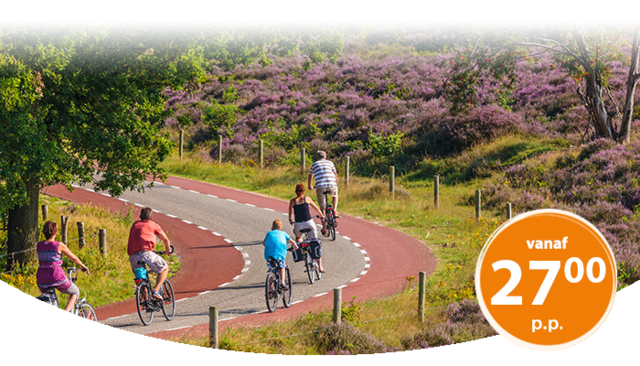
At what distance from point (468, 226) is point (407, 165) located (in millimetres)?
10591

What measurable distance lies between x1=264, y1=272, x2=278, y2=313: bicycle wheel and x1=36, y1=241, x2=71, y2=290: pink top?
4.13 m

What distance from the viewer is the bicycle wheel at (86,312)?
11.8m

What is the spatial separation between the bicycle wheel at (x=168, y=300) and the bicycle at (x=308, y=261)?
137 inches

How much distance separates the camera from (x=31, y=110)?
14.0m

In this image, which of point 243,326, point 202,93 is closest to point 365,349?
point 243,326

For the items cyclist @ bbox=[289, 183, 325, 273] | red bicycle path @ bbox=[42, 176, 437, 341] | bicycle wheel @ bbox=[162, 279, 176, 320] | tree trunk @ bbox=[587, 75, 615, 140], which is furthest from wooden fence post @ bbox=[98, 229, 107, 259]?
tree trunk @ bbox=[587, 75, 615, 140]

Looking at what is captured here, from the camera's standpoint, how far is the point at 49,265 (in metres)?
11.2

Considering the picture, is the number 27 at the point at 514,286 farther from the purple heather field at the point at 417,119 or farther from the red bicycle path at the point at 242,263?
the red bicycle path at the point at 242,263

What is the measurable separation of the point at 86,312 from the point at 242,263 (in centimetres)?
576

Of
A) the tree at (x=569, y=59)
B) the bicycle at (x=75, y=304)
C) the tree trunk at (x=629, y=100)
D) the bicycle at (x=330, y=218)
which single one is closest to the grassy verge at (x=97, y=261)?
the bicycle at (x=75, y=304)

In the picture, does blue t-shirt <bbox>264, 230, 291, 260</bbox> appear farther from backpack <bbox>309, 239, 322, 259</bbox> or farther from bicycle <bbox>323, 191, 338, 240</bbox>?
bicycle <bbox>323, 191, 338, 240</bbox>

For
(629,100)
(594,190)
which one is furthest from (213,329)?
(629,100)

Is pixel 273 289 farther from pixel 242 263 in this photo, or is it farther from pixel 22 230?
pixel 22 230

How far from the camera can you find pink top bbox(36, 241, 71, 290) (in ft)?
36.6
